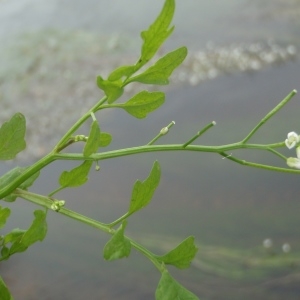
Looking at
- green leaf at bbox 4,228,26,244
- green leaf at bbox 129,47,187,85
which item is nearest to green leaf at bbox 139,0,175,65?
green leaf at bbox 129,47,187,85

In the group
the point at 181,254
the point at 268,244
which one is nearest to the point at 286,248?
the point at 268,244

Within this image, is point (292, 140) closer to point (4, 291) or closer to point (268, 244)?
point (4, 291)

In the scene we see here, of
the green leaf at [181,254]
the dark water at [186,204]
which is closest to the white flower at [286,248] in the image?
the dark water at [186,204]

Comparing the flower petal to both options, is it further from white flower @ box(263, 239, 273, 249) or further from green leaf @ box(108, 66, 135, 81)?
white flower @ box(263, 239, 273, 249)

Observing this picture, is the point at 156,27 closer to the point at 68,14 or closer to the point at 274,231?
the point at 274,231

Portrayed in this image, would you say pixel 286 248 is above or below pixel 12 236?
below

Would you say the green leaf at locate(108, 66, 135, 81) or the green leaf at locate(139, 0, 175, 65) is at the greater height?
the green leaf at locate(139, 0, 175, 65)

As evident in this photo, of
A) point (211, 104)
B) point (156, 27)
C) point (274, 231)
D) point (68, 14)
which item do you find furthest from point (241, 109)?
point (156, 27)
